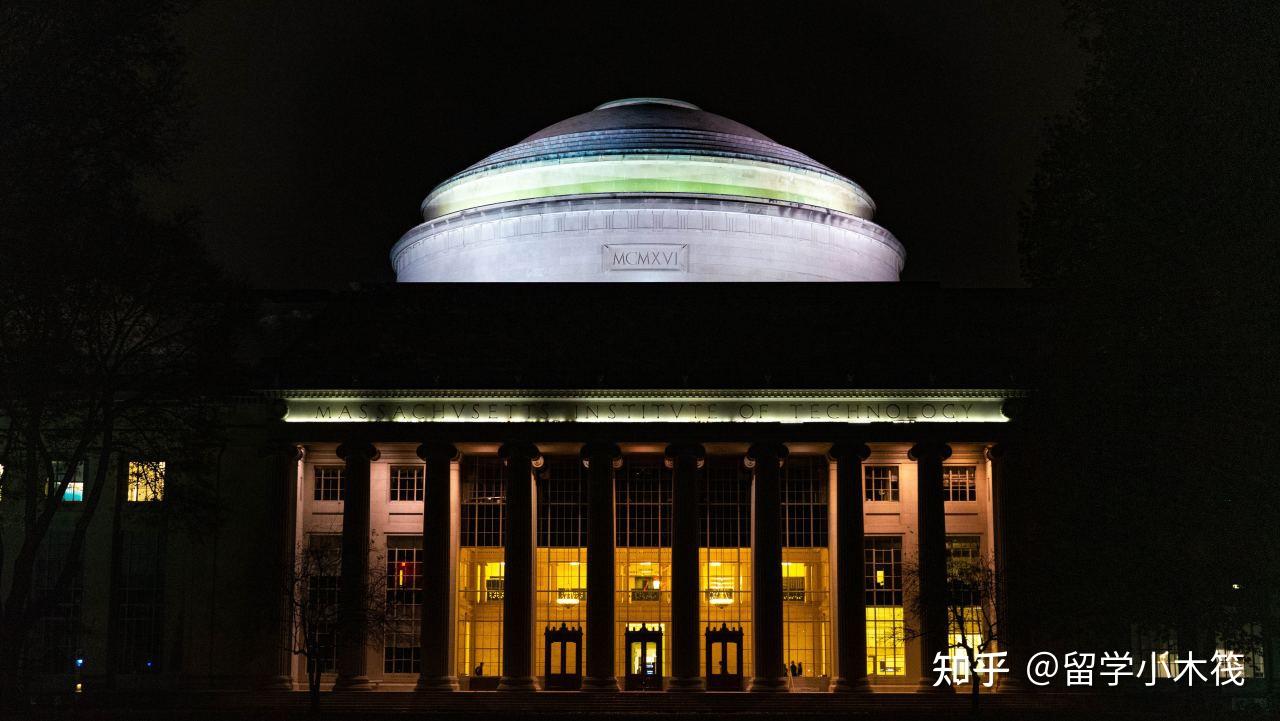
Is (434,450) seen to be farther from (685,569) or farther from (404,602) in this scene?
(685,569)

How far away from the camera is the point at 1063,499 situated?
38.8 meters

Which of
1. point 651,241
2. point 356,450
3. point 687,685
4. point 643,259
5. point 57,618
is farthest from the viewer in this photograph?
point 651,241

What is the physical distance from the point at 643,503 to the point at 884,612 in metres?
11.2

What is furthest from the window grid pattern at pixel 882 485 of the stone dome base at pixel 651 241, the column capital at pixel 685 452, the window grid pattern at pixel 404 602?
the window grid pattern at pixel 404 602

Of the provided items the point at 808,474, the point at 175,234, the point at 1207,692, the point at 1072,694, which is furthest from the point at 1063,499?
the point at 808,474

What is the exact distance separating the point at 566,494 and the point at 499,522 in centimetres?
312

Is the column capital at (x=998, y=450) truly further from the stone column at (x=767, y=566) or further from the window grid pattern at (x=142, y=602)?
the window grid pattern at (x=142, y=602)

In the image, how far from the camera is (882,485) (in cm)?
6662

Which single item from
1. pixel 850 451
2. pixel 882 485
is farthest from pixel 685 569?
pixel 882 485

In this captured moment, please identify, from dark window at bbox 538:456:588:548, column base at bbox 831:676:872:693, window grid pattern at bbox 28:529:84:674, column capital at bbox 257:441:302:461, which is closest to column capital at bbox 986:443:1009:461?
column base at bbox 831:676:872:693

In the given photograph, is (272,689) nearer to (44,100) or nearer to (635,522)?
(635,522)

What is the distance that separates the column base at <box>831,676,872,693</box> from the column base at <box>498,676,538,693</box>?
11797 millimetres

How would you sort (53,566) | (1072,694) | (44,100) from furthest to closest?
(53,566) → (1072,694) → (44,100)

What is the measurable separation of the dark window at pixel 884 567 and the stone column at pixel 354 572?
2107cm
